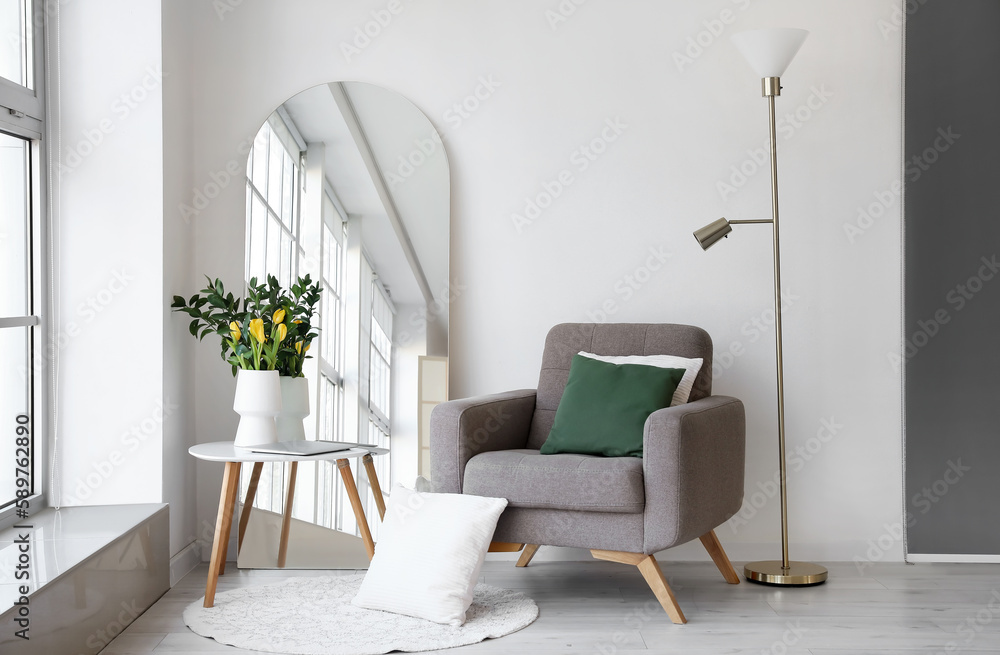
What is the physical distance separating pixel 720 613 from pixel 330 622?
1.18 m

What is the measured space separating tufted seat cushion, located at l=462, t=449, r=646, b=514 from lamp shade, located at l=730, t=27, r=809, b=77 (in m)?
1.44

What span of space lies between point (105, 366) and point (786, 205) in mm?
2571

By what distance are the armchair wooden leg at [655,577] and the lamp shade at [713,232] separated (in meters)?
1.10

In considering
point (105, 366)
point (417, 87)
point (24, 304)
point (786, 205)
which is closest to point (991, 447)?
point (786, 205)

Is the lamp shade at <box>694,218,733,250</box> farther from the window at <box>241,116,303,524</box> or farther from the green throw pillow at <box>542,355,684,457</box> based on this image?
the window at <box>241,116,303,524</box>

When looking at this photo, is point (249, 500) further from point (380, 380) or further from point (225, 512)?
point (380, 380)

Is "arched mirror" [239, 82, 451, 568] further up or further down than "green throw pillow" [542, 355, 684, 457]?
further up

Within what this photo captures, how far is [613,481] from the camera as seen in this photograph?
2605 mm

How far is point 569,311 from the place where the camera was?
3.57 metres

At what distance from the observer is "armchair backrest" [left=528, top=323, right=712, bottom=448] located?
3207 millimetres

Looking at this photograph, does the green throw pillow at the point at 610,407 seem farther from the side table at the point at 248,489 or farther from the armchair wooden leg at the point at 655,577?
the side table at the point at 248,489

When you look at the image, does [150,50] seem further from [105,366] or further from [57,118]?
[105,366]

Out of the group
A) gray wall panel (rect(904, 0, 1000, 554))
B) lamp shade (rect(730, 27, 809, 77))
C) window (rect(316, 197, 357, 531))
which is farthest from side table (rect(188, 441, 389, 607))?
gray wall panel (rect(904, 0, 1000, 554))

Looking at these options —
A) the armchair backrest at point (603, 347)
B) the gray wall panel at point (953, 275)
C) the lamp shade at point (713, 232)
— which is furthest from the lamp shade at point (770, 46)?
the armchair backrest at point (603, 347)
